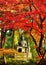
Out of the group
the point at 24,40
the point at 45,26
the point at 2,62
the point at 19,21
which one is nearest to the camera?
the point at 19,21

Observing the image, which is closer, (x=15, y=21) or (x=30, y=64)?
(x=15, y=21)

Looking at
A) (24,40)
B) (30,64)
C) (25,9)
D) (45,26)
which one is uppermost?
(25,9)

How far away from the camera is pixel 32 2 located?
480 inches

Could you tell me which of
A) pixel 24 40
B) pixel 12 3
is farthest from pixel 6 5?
pixel 24 40

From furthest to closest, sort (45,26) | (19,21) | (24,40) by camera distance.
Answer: (24,40)
(45,26)
(19,21)

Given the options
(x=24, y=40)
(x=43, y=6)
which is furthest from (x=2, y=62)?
(x=24, y=40)

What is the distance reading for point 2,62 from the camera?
17.3 meters

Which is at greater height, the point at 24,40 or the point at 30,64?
the point at 30,64

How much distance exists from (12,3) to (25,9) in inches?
46.7

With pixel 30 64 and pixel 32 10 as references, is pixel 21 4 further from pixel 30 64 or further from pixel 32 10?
pixel 30 64

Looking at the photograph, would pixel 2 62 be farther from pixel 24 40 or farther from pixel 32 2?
pixel 24 40

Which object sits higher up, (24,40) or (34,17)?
(34,17)

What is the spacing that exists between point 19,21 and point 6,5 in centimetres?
138

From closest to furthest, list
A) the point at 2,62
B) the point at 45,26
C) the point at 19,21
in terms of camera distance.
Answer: the point at 19,21
the point at 45,26
the point at 2,62
